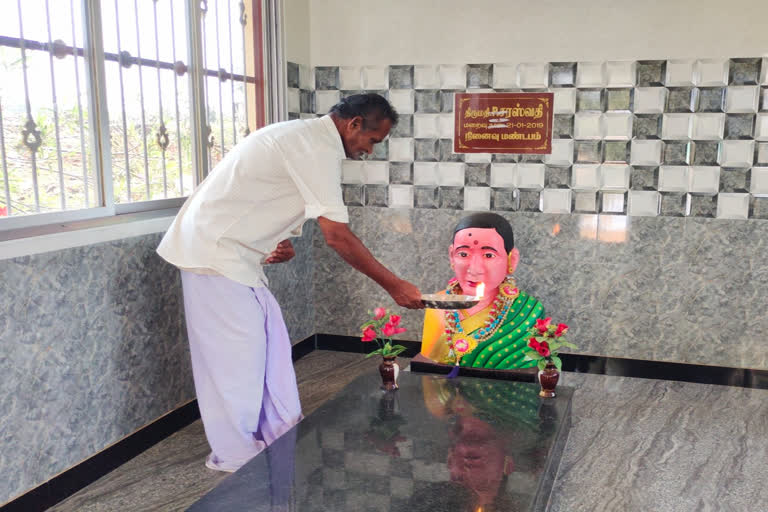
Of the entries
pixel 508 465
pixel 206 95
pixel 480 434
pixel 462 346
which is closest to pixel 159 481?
pixel 480 434

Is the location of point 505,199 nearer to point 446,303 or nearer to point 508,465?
point 446,303

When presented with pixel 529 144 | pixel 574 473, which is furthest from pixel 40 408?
Result: pixel 529 144

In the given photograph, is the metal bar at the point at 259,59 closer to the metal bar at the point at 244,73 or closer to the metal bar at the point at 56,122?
the metal bar at the point at 244,73

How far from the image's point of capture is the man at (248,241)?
2648 millimetres

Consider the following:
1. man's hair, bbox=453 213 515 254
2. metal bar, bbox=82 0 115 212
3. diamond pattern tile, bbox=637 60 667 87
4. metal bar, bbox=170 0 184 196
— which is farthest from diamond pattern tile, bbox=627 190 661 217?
metal bar, bbox=82 0 115 212

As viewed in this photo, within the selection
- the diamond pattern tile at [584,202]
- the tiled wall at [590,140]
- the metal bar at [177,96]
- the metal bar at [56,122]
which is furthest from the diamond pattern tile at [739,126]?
the metal bar at [56,122]

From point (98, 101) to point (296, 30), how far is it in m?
1.79

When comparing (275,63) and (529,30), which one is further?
(275,63)

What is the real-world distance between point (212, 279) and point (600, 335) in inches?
98.1

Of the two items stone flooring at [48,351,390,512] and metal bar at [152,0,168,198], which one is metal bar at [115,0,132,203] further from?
stone flooring at [48,351,390,512]

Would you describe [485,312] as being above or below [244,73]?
below

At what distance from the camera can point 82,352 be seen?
2629 millimetres

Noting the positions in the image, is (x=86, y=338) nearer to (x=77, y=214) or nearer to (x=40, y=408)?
(x=40, y=408)

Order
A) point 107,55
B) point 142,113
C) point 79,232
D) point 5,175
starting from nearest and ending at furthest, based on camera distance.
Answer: point 5,175, point 79,232, point 107,55, point 142,113
